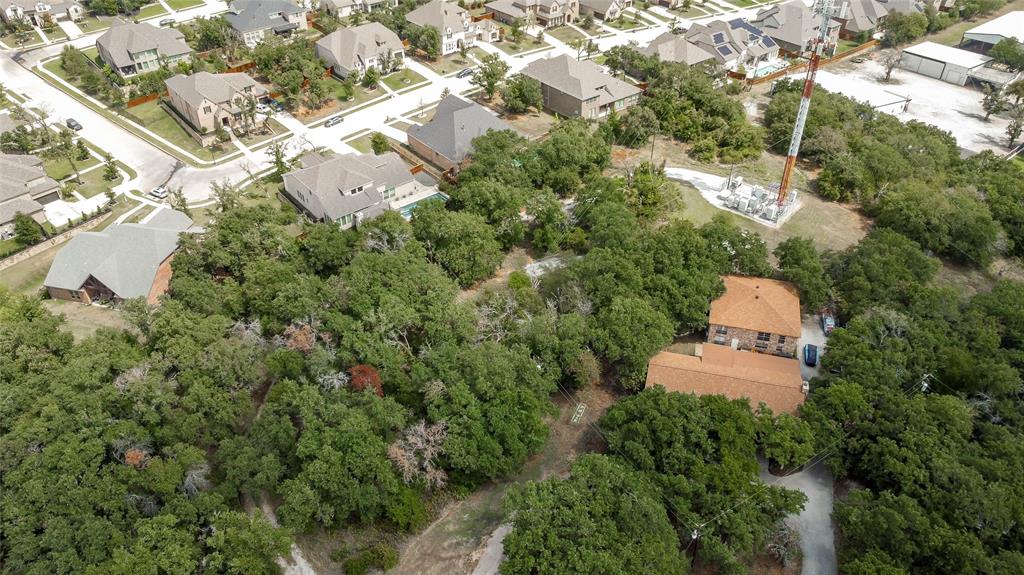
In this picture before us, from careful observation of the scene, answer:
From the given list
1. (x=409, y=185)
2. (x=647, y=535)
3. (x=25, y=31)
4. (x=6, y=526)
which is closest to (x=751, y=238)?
(x=647, y=535)

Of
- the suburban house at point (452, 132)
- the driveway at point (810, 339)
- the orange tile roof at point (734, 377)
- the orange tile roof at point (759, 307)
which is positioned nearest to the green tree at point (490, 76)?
the suburban house at point (452, 132)

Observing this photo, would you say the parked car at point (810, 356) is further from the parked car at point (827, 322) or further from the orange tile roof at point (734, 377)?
the parked car at point (827, 322)

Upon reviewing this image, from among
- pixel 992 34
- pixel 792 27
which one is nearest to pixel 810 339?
pixel 792 27

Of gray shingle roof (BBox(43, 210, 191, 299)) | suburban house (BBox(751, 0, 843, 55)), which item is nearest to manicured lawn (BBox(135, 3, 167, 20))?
gray shingle roof (BBox(43, 210, 191, 299))

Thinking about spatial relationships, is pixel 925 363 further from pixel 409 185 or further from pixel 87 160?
pixel 87 160

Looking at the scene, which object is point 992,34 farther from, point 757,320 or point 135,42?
point 135,42

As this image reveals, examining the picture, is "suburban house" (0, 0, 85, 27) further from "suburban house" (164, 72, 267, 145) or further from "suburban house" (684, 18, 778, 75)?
"suburban house" (684, 18, 778, 75)
